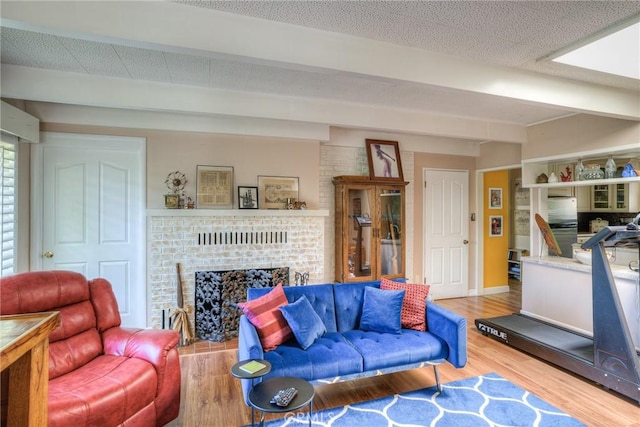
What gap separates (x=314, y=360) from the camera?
2279 millimetres

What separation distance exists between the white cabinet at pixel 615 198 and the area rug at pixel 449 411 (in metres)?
4.07

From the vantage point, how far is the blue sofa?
2252 millimetres

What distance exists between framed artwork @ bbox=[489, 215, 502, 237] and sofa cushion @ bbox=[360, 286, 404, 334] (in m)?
3.63

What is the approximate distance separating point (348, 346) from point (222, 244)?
Answer: 2.07 meters

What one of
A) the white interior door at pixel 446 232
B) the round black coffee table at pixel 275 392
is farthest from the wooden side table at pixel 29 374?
the white interior door at pixel 446 232

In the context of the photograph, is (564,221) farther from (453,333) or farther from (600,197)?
(453,333)

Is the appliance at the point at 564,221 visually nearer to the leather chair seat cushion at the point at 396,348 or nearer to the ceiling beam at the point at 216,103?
the ceiling beam at the point at 216,103

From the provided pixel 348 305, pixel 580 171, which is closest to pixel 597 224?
pixel 580 171

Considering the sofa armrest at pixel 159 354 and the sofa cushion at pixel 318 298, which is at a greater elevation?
the sofa cushion at pixel 318 298

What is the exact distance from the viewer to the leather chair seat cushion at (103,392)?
1665 millimetres

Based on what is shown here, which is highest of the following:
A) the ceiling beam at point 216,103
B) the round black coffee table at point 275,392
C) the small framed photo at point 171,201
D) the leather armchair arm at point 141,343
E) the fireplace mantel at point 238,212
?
the ceiling beam at point 216,103

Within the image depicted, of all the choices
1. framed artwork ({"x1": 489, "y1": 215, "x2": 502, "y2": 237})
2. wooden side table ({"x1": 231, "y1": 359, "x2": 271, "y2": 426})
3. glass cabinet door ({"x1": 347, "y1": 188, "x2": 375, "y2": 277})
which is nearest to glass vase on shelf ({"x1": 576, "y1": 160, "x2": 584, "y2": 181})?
framed artwork ({"x1": 489, "y1": 215, "x2": 502, "y2": 237})

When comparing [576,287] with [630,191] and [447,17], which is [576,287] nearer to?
[630,191]

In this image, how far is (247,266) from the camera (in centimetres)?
399
